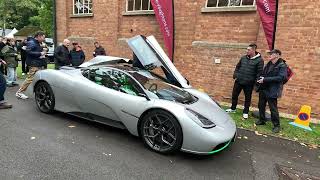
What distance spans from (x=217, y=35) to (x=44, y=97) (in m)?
4.98

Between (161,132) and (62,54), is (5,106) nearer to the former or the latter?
(62,54)

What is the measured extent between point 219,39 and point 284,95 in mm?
2344

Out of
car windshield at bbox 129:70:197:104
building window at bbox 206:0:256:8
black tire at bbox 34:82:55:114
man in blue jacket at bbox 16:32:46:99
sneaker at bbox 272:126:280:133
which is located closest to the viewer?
car windshield at bbox 129:70:197:104

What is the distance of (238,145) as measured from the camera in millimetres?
5020

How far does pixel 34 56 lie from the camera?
7297mm

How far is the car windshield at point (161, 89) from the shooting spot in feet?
15.3

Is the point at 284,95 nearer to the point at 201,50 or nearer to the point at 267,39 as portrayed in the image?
the point at 267,39

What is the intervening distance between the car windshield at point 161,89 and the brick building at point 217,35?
344cm

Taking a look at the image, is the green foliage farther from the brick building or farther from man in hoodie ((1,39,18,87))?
man in hoodie ((1,39,18,87))

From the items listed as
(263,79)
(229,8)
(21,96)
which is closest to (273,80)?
(263,79)

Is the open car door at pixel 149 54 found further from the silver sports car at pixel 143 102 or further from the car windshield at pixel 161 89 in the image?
the car windshield at pixel 161 89

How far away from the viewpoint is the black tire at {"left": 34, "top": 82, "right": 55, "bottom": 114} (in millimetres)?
5623

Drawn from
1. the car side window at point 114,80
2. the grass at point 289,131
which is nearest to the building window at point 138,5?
the grass at point 289,131

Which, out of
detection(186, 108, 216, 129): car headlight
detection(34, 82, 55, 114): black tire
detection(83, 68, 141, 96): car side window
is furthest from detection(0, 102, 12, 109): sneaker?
detection(186, 108, 216, 129): car headlight
